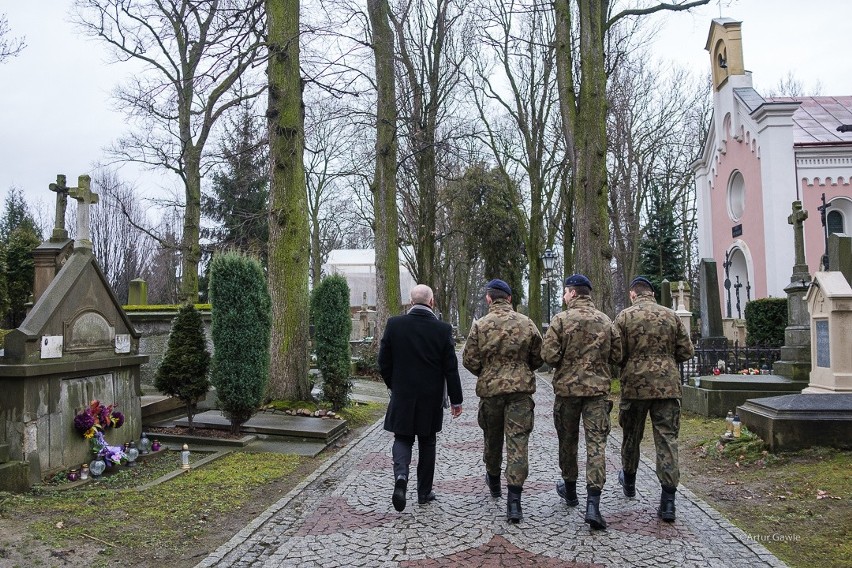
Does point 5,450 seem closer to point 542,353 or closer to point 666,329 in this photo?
point 542,353

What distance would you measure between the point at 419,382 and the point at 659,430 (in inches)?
82.1

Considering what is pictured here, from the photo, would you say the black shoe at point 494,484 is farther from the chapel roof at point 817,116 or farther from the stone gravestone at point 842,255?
the chapel roof at point 817,116

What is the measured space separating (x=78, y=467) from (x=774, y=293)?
76.9ft

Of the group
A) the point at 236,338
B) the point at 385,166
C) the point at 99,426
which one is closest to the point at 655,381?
the point at 236,338

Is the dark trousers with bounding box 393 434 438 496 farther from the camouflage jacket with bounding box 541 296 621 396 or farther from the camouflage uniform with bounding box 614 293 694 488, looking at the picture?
the camouflage uniform with bounding box 614 293 694 488

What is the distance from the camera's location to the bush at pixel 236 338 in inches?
347

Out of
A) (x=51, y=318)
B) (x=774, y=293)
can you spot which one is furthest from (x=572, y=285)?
(x=774, y=293)

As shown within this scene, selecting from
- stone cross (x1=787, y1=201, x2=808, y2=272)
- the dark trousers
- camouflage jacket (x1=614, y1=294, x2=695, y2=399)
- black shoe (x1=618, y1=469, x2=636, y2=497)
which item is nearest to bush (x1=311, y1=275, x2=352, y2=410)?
the dark trousers

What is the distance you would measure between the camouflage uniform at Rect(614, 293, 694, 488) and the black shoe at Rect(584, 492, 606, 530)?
643 mm

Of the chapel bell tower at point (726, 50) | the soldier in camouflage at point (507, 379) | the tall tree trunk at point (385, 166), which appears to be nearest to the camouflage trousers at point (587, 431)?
the soldier in camouflage at point (507, 379)

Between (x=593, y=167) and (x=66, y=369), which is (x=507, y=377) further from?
(x=593, y=167)

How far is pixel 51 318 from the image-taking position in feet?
21.9

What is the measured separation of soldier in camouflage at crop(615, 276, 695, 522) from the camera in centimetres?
542

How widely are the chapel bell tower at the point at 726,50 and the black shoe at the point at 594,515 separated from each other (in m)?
27.1
